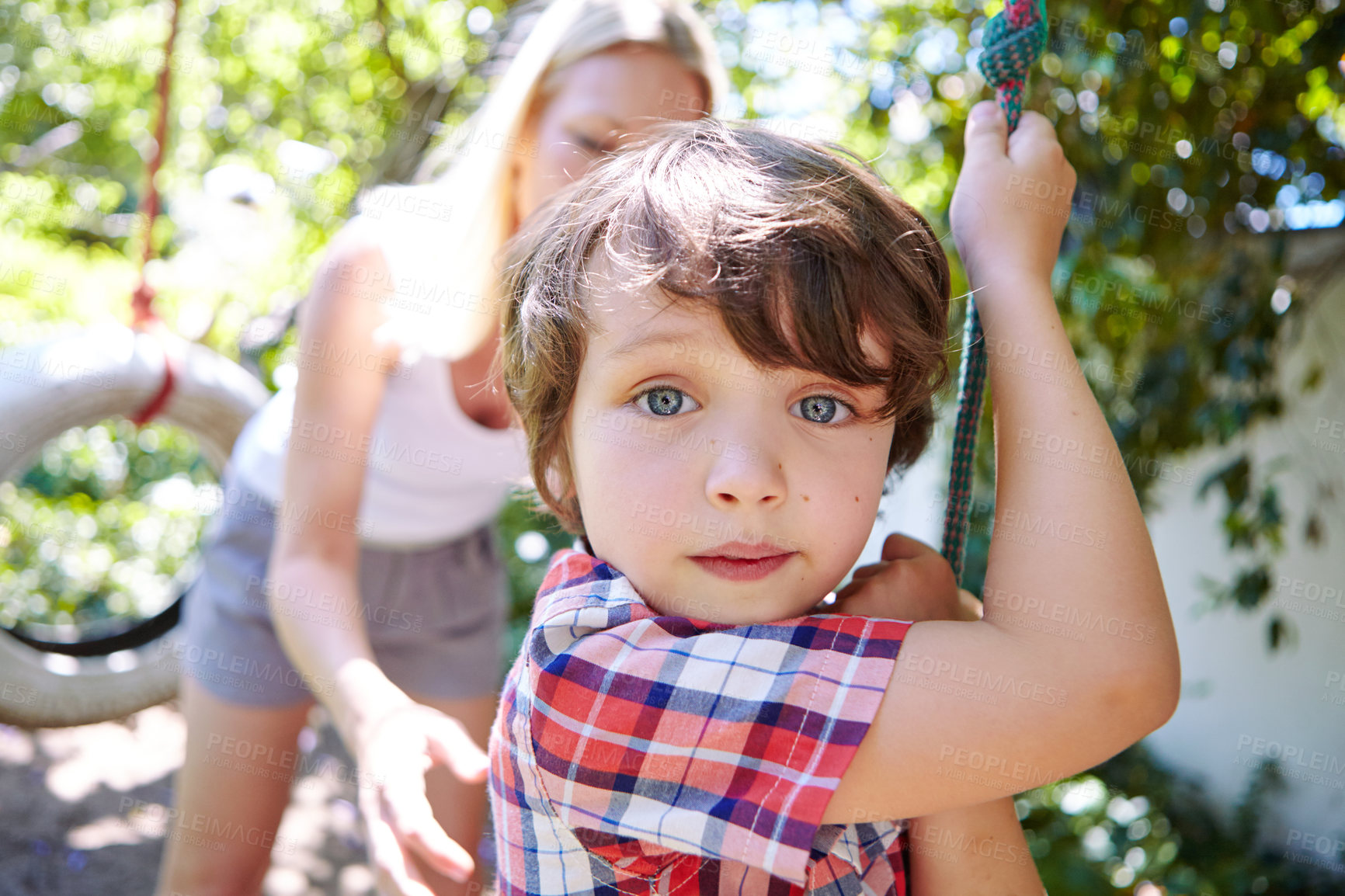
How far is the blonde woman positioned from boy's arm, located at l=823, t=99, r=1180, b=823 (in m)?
0.85

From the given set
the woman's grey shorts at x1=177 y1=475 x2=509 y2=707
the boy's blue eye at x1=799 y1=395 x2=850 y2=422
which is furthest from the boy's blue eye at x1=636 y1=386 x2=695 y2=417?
the woman's grey shorts at x1=177 y1=475 x2=509 y2=707

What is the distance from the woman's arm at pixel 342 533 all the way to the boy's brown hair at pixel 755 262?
1.26 ft

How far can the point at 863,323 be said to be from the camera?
905mm

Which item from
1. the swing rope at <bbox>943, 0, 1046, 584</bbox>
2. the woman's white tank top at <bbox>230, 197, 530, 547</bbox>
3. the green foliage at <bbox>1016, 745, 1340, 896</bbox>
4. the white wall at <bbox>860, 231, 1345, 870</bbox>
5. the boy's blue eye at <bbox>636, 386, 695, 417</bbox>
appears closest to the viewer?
the boy's blue eye at <bbox>636, 386, 695, 417</bbox>

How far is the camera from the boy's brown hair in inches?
34.5

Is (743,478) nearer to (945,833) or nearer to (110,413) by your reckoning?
(945,833)

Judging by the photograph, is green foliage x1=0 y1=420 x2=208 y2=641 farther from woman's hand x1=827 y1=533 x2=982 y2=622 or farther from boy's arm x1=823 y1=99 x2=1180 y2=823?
boy's arm x1=823 y1=99 x2=1180 y2=823

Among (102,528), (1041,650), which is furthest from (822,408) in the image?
(102,528)

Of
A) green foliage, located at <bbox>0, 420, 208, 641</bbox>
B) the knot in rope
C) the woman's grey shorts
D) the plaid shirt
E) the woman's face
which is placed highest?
the knot in rope

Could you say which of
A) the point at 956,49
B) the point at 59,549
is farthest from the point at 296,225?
the point at 956,49

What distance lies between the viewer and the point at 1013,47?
105 centimetres

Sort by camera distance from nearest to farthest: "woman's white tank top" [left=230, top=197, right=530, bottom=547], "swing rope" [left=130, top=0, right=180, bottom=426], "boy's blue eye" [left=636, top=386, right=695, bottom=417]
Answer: "boy's blue eye" [left=636, top=386, right=695, bottom=417] → "woman's white tank top" [left=230, top=197, right=530, bottom=547] → "swing rope" [left=130, top=0, right=180, bottom=426]

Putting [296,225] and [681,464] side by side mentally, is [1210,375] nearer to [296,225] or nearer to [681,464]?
[681,464]

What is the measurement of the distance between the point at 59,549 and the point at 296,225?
262 centimetres
